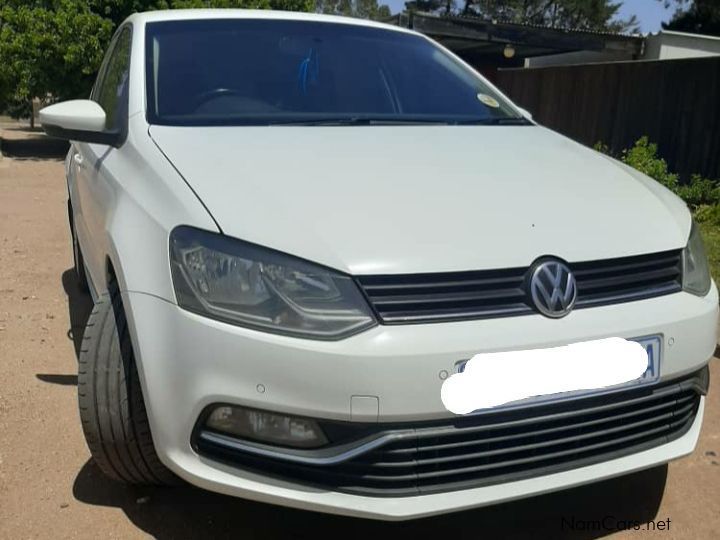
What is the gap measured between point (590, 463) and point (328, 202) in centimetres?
104

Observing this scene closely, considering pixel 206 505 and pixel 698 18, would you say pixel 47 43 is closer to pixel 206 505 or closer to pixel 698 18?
pixel 206 505

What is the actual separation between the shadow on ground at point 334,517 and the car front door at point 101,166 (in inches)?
31.1

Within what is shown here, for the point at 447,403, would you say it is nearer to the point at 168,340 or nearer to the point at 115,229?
the point at 168,340

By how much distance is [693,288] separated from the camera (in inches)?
88.7

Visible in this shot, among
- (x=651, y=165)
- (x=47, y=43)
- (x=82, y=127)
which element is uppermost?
(x=47, y=43)

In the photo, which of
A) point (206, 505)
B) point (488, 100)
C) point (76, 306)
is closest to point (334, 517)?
point (206, 505)

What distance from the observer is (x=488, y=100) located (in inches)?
133

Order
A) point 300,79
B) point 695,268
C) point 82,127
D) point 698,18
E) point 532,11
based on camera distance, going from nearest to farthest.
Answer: point 695,268 → point 82,127 → point 300,79 → point 698,18 → point 532,11

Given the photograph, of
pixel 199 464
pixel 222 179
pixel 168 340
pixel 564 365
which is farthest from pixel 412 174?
pixel 199 464

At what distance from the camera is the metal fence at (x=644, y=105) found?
880 cm

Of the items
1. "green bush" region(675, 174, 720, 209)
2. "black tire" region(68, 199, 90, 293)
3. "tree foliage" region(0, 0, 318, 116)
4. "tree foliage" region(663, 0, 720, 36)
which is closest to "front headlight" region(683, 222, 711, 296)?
"black tire" region(68, 199, 90, 293)

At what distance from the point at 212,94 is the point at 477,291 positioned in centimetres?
151

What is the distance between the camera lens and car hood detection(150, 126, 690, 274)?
1.92 m

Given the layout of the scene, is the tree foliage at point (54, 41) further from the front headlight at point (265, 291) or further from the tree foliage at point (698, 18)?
the tree foliage at point (698, 18)
